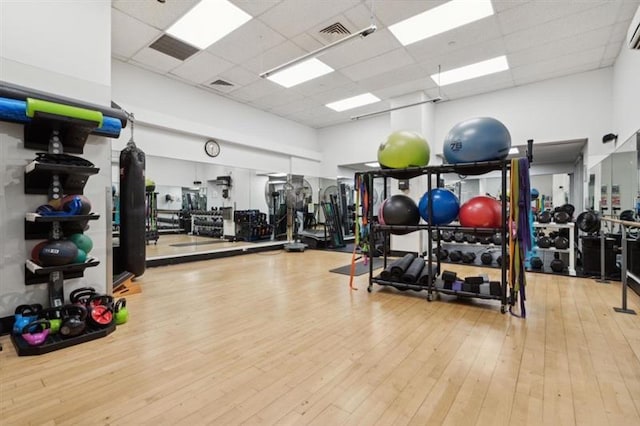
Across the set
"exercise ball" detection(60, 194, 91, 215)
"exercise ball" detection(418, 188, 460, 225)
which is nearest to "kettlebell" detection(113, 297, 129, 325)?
"exercise ball" detection(60, 194, 91, 215)

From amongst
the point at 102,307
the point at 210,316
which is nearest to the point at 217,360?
the point at 210,316

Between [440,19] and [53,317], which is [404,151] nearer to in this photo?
[440,19]

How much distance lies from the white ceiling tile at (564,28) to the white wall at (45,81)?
19.0 feet

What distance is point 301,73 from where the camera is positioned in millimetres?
6156

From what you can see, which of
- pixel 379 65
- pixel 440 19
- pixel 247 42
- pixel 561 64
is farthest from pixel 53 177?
pixel 561 64

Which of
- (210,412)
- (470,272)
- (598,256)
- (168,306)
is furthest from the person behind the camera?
(470,272)

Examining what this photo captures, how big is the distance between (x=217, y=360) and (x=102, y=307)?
1403 mm

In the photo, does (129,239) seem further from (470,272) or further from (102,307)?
(470,272)

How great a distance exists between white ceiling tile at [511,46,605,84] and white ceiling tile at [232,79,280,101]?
4970 millimetres

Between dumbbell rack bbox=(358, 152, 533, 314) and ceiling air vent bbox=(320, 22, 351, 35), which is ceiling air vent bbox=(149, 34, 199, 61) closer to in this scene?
ceiling air vent bbox=(320, 22, 351, 35)

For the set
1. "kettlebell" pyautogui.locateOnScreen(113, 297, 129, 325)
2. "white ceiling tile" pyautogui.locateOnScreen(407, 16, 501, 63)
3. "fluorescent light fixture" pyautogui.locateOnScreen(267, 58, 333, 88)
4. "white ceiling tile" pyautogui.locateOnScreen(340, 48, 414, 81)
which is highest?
"fluorescent light fixture" pyautogui.locateOnScreen(267, 58, 333, 88)

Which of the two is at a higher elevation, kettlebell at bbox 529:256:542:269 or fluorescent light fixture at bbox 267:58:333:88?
fluorescent light fixture at bbox 267:58:333:88

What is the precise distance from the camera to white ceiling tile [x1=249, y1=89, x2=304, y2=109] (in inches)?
283

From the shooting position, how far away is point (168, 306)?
3.61m
